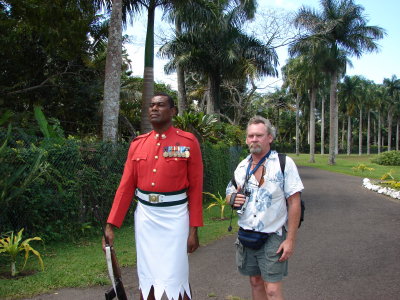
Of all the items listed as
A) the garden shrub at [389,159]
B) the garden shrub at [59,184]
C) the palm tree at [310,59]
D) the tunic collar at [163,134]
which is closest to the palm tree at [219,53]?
the palm tree at [310,59]

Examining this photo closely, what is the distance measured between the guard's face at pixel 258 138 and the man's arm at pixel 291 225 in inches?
17.1

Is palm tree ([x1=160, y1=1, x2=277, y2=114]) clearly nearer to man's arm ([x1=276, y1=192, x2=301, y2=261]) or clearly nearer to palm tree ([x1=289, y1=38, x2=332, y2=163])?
palm tree ([x1=289, y1=38, x2=332, y2=163])

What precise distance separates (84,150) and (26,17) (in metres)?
5.75

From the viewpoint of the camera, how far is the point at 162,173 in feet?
10.6

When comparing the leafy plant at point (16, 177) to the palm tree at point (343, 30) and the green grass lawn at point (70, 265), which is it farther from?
the palm tree at point (343, 30)

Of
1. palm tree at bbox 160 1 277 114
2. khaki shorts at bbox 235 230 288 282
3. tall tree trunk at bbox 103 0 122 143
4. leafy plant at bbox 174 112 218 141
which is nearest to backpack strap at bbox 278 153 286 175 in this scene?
khaki shorts at bbox 235 230 288 282

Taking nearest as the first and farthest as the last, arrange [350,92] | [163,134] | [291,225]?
[291,225] < [163,134] < [350,92]

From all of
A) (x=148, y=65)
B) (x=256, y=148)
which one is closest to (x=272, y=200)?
(x=256, y=148)

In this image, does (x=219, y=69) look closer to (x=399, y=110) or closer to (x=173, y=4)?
(x=173, y=4)

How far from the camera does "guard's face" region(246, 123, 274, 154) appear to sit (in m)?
3.10

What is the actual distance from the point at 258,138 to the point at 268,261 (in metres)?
0.93

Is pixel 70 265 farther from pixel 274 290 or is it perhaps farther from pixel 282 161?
pixel 282 161

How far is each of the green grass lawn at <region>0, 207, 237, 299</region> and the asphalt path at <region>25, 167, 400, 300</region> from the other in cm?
22

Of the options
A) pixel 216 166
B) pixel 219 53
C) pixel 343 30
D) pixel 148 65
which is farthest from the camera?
pixel 343 30
